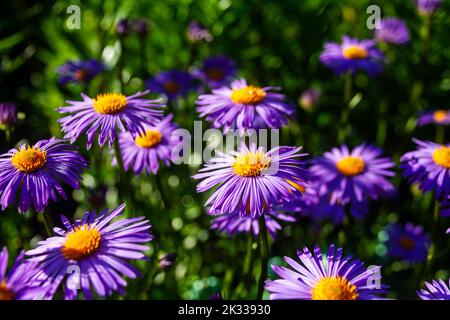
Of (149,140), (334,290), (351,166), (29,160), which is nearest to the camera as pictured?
(334,290)

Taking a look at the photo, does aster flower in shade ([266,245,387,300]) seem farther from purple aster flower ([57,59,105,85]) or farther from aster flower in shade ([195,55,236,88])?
purple aster flower ([57,59,105,85])

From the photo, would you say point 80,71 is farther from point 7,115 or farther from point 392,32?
point 392,32

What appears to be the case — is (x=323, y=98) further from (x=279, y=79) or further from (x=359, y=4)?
(x=359, y=4)

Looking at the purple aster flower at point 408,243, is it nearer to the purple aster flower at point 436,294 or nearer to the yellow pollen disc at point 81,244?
the purple aster flower at point 436,294

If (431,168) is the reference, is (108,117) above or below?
above

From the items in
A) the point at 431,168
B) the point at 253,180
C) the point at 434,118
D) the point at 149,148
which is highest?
the point at 434,118

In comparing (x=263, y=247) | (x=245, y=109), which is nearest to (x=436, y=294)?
(x=263, y=247)

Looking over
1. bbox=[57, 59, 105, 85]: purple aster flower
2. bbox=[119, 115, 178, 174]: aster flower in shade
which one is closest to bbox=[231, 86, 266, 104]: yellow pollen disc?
bbox=[119, 115, 178, 174]: aster flower in shade
